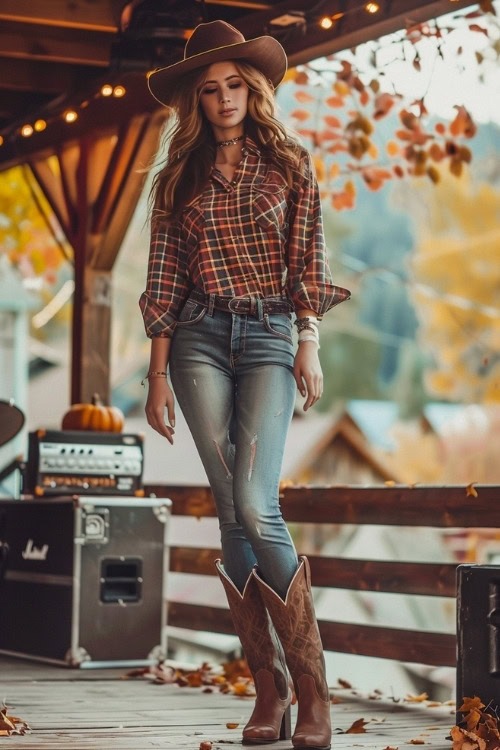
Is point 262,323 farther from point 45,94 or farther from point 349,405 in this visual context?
point 349,405

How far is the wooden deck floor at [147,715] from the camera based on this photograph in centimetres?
325

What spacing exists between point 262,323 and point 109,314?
360cm

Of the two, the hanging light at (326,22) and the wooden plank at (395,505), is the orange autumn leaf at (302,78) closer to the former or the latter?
the hanging light at (326,22)

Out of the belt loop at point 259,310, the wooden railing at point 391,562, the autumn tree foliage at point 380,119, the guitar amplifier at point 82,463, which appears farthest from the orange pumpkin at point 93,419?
the belt loop at point 259,310

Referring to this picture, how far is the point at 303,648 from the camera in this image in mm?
3025

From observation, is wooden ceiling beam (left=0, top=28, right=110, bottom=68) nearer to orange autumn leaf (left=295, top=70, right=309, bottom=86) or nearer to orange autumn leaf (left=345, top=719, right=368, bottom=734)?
orange autumn leaf (left=295, top=70, right=309, bottom=86)

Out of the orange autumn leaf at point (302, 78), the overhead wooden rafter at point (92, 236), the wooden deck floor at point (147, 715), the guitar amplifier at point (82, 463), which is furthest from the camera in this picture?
the orange autumn leaf at point (302, 78)

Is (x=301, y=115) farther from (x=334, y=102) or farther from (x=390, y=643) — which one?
(x=390, y=643)

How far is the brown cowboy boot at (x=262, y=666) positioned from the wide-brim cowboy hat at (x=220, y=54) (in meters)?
1.28

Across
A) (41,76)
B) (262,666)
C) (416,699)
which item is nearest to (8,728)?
(262,666)

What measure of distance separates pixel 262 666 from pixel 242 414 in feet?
2.09

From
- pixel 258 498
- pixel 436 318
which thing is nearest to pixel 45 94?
pixel 258 498

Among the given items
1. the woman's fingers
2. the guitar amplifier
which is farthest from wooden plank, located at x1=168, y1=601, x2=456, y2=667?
the woman's fingers

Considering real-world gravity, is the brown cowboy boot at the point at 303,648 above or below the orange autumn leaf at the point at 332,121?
below
